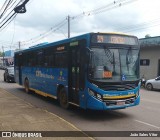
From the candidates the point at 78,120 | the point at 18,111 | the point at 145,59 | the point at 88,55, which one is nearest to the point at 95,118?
the point at 78,120

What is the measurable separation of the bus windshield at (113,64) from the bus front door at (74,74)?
1.04 meters

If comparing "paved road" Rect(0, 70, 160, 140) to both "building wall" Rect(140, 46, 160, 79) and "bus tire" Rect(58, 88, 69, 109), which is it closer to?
"bus tire" Rect(58, 88, 69, 109)

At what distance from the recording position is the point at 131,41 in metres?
10.7

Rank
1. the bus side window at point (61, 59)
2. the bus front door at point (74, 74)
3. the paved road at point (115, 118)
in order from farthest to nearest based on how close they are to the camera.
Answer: the bus side window at point (61, 59) → the bus front door at point (74, 74) → the paved road at point (115, 118)

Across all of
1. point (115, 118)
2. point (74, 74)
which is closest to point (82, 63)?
point (74, 74)

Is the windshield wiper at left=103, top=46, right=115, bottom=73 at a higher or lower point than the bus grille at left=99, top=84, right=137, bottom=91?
higher

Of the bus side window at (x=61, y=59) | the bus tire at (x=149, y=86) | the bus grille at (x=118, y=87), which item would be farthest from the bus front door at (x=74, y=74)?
the bus tire at (x=149, y=86)

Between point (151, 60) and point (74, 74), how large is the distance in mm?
20157

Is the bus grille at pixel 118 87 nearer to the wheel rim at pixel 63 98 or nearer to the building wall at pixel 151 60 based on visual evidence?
the wheel rim at pixel 63 98

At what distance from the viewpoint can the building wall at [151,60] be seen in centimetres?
2873

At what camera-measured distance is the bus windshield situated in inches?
382

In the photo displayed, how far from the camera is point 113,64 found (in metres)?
9.97

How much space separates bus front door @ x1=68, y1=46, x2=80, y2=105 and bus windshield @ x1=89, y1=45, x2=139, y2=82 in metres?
1.04

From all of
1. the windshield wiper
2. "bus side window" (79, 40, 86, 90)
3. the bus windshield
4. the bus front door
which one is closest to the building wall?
the bus windshield
